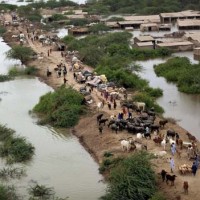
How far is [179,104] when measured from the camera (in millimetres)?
Answer: 23969

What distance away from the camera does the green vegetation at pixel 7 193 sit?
45.6 feet

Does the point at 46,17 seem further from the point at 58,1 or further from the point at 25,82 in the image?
the point at 25,82

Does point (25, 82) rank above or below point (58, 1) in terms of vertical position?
below

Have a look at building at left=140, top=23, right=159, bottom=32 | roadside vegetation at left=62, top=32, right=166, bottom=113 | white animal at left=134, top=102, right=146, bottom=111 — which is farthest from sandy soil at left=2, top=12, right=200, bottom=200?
building at left=140, top=23, right=159, bottom=32

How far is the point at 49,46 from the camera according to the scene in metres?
38.9

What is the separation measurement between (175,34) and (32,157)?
26.3 meters

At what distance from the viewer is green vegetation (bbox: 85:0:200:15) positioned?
54.3 metres

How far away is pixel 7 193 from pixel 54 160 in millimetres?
3393

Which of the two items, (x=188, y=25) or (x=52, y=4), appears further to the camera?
(x=52, y=4)

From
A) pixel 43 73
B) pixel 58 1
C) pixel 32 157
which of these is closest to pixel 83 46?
pixel 43 73

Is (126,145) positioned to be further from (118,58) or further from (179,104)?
(118,58)

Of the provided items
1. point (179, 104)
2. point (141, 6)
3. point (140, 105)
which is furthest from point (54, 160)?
point (141, 6)

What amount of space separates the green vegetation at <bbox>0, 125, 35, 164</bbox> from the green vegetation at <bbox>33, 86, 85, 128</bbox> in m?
2.39

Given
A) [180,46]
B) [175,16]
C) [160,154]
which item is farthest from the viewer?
[175,16]
